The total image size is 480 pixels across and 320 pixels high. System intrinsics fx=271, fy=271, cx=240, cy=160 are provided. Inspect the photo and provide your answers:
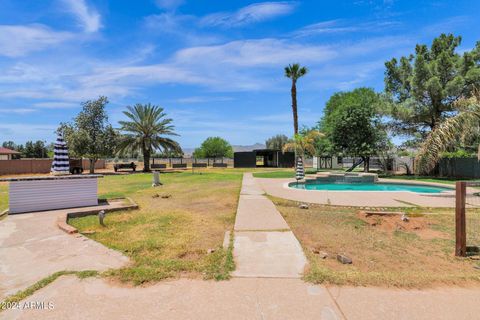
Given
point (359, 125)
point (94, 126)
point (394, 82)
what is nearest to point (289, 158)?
point (359, 125)

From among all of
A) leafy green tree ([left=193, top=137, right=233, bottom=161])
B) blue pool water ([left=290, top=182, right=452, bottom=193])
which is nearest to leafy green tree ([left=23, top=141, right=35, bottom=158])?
leafy green tree ([left=193, top=137, right=233, bottom=161])

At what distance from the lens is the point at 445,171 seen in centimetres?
2102

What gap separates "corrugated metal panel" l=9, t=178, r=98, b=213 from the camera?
24.3ft

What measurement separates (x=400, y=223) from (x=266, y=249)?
400 cm

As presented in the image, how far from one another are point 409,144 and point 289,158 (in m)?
15.4

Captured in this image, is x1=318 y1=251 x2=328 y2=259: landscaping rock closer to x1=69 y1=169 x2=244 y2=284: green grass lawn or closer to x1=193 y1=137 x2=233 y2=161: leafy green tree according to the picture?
x1=69 y1=169 x2=244 y2=284: green grass lawn

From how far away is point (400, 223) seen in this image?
639 cm

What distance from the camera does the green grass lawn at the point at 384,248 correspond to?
10.7ft

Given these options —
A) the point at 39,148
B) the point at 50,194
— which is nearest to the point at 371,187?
the point at 50,194

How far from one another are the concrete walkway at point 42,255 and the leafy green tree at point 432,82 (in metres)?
21.4

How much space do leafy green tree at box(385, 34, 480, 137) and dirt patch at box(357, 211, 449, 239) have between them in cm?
1543

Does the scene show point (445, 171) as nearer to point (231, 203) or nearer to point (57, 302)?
point (231, 203)

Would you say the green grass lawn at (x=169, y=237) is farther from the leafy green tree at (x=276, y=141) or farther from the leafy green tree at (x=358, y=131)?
the leafy green tree at (x=276, y=141)

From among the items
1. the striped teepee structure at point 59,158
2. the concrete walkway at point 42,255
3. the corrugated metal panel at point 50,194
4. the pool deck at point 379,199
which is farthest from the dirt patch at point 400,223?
the striped teepee structure at point 59,158
